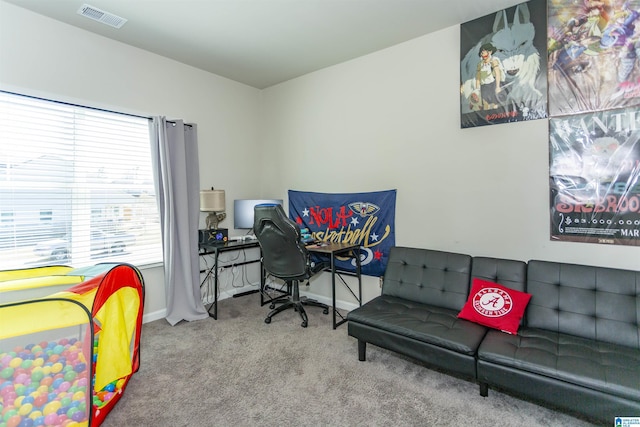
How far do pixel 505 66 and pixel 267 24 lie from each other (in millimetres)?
2007

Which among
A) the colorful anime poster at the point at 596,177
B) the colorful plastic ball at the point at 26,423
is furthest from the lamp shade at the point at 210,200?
the colorful anime poster at the point at 596,177

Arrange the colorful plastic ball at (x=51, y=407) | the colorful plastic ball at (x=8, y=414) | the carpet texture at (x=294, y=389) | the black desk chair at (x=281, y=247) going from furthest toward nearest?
the black desk chair at (x=281, y=247)
the carpet texture at (x=294, y=389)
the colorful plastic ball at (x=51, y=407)
the colorful plastic ball at (x=8, y=414)

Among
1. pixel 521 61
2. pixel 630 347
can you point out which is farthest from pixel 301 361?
pixel 521 61

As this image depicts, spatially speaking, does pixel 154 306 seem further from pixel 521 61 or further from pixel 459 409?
pixel 521 61

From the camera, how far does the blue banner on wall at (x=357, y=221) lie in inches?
124

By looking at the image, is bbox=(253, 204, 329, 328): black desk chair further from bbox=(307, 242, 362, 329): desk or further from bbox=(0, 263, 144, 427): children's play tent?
bbox=(0, 263, 144, 427): children's play tent

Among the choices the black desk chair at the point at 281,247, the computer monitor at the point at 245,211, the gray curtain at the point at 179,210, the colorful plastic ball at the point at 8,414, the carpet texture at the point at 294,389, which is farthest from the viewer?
the computer monitor at the point at 245,211

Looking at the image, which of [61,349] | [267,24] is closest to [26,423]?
[61,349]

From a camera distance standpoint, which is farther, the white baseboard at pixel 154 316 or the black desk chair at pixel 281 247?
the white baseboard at pixel 154 316

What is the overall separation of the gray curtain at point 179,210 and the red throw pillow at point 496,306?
101 inches

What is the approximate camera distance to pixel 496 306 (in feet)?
6.82

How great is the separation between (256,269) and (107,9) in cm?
311

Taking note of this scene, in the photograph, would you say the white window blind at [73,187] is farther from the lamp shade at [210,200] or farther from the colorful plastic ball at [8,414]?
the colorful plastic ball at [8,414]

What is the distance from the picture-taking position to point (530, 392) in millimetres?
1626
